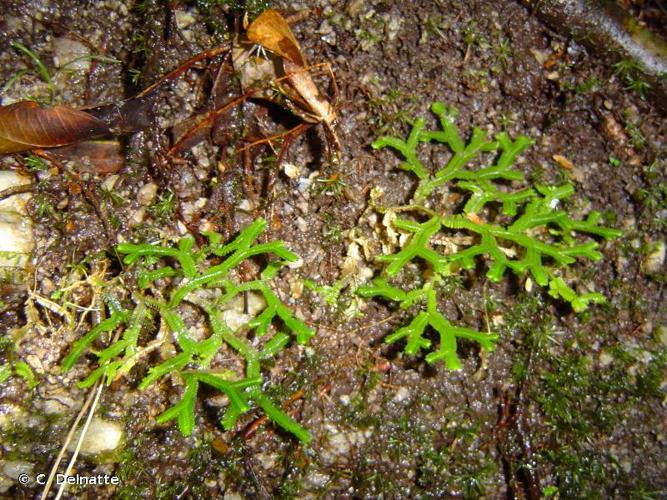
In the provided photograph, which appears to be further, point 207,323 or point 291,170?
point 291,170

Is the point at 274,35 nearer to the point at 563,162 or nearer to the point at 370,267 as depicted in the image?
the point at 370,267

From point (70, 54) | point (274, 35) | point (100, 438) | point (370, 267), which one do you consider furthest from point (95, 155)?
point (370, 267)

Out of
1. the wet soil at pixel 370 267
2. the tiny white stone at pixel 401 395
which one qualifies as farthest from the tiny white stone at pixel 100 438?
the tiny white stone at pixel 401 395

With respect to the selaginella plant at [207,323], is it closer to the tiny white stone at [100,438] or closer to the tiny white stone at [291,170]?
the tiny white stone at [100,438]

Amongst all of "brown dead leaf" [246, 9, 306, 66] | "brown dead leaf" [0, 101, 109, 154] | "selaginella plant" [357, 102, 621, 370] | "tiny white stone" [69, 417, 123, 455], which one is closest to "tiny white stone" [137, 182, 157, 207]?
"brown dead leaf" [0, 101, 109, 154]

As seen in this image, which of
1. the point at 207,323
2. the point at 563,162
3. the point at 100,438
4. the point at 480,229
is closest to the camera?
the point at 100,438

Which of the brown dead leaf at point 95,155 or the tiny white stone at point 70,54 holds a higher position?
the tiny white stone at point 70,54

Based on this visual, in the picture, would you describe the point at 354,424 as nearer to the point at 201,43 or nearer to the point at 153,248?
the point at 153,248
